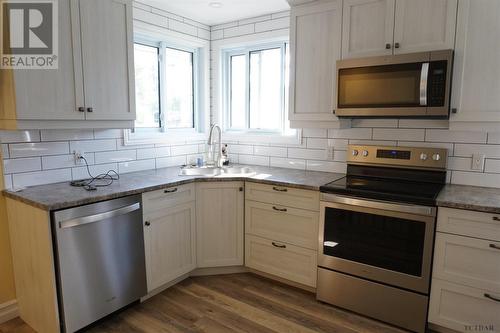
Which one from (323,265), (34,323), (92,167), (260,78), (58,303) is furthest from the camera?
(260,78)

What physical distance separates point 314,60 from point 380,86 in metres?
0.60

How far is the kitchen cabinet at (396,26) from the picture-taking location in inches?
84.2

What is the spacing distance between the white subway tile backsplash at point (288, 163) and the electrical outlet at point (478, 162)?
134cm

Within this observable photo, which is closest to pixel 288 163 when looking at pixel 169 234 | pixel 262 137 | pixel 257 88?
pixel 262 137

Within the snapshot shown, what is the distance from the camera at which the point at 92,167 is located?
2.67 meters

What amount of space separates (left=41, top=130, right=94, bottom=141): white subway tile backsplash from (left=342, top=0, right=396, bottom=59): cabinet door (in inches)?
82.0

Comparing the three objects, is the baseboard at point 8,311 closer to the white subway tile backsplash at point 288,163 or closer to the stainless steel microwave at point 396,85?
the white subway tile backsplash at point 288,163

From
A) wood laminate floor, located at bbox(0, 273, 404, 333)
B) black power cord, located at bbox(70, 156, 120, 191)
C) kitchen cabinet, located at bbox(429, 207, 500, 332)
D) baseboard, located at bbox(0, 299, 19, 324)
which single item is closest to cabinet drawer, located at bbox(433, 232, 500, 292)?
kitchen cabinet, located at bbox(429, 207, 500, 332)

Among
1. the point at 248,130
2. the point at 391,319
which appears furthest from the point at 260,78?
the point at 391,319

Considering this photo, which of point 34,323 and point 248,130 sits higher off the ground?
point 248,130

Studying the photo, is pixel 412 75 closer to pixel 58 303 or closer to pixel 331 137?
pixel 331 137

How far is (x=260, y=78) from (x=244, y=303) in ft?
7.30

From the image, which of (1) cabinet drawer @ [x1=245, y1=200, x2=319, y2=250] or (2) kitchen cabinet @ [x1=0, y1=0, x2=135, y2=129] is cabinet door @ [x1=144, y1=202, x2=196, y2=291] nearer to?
(1) cabinet drawer @ [x1=245, y1=200, x2=319, y2=250]

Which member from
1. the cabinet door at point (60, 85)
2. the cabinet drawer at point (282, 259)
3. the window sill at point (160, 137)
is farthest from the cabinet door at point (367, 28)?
the cabinet door at point (60, 85)
